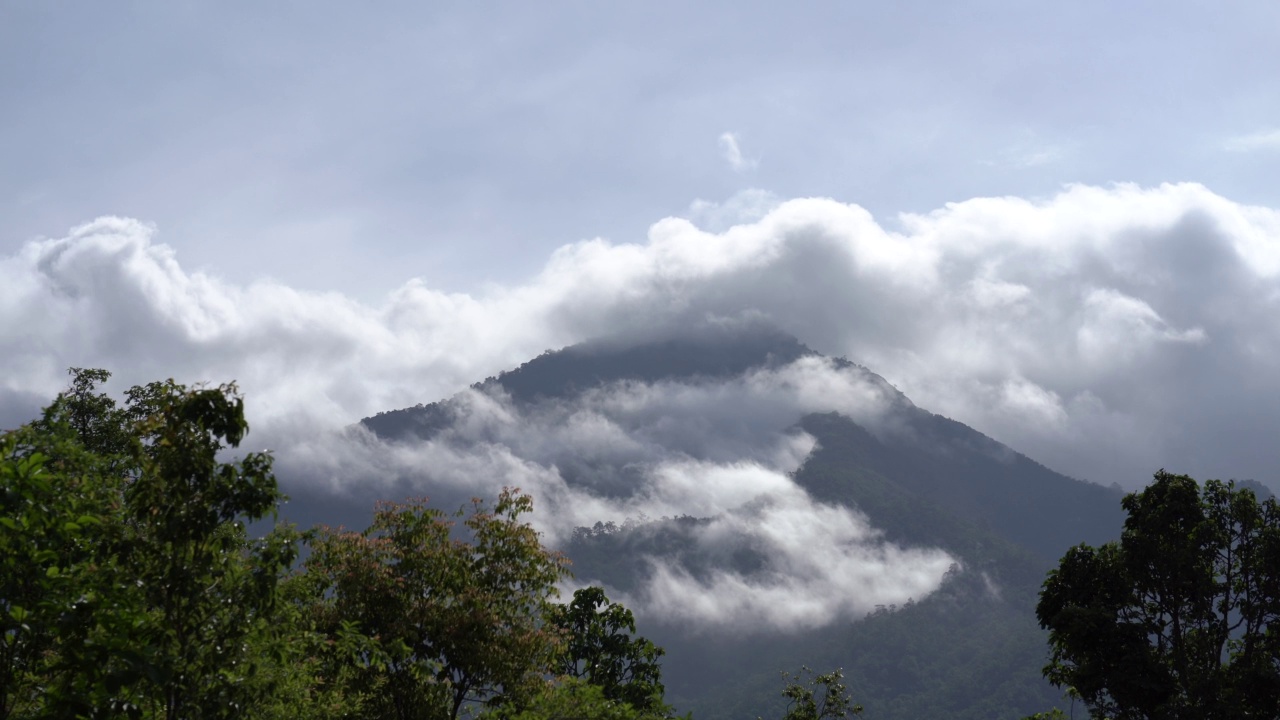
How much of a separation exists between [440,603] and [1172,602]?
95.3 feet

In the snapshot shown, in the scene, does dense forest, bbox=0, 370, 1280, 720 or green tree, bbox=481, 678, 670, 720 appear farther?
green tree, bbox=481, 678, 670, 720

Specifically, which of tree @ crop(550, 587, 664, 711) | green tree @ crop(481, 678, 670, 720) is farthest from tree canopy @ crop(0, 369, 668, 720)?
tree @ crop(550, 587, 664, 711)

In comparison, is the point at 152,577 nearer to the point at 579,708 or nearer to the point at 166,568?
the point at 166,568

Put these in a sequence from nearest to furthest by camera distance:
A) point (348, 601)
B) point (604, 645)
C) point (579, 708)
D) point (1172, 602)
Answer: point (579, 708), point (348, 601), point (1172, 602), point (604, 645)

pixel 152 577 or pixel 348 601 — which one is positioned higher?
pixel 348 601

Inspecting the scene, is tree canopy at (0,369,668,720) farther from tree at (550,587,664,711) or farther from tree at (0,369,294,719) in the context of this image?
tree at (550,587,664,711)

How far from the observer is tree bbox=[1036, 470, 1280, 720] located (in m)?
36.8

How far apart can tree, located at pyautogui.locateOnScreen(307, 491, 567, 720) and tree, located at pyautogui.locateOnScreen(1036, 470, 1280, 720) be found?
22.0 meters

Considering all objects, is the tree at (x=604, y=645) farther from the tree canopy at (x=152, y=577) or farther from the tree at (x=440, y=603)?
the tree canopy at (x=152, y=577)

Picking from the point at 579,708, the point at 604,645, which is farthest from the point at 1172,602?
the point at 579,708

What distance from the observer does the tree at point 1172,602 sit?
121 feet

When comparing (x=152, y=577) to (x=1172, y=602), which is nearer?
(x=152, y=577)

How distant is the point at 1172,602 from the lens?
129 ft

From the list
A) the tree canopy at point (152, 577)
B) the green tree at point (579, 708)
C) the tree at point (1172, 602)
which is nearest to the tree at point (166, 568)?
the tree canopy at point (152, 577)
